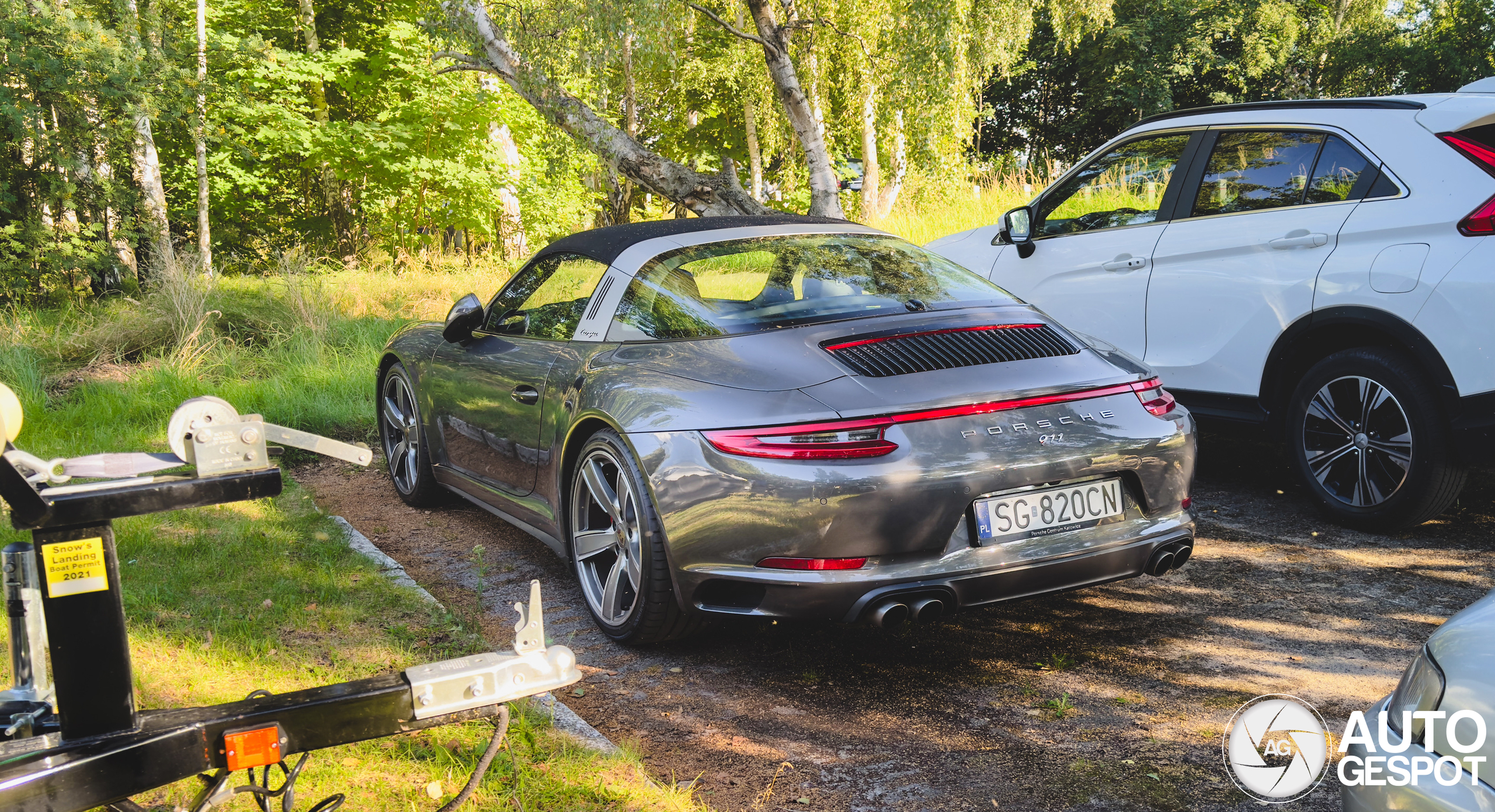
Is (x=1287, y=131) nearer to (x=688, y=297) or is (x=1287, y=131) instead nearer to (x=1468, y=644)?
(x=688, y=297)

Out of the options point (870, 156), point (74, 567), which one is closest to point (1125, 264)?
point (74, 567)

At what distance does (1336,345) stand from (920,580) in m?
2.90

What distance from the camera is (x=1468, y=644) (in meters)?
1.96

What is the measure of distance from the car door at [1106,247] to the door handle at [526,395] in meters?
3.04

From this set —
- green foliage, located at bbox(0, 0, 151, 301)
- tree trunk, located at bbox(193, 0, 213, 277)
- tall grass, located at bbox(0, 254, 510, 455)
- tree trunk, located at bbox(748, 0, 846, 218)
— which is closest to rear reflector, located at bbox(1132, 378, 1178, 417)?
tall grass, located at bbox(0, 254, 510, 455)

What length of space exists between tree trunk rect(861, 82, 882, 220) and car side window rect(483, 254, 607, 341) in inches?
589

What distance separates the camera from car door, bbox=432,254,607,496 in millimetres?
4387

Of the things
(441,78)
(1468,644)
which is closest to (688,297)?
(1468,644)

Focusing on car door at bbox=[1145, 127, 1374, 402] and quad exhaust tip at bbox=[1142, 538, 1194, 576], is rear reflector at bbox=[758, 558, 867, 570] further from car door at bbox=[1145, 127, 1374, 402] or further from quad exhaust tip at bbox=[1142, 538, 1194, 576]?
car door at bbox=[1145, 127, 1374, 402]

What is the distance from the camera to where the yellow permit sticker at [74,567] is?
1.89 m

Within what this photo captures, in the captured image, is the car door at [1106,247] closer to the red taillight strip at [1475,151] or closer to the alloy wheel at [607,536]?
the red taillight strip at [1475,151]

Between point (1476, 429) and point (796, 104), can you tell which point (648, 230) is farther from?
point (796, 104)

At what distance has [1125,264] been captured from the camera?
19.0ft

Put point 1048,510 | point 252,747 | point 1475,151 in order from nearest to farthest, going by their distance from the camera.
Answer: point 252,747 < point 1048,510 < point 1475,151
